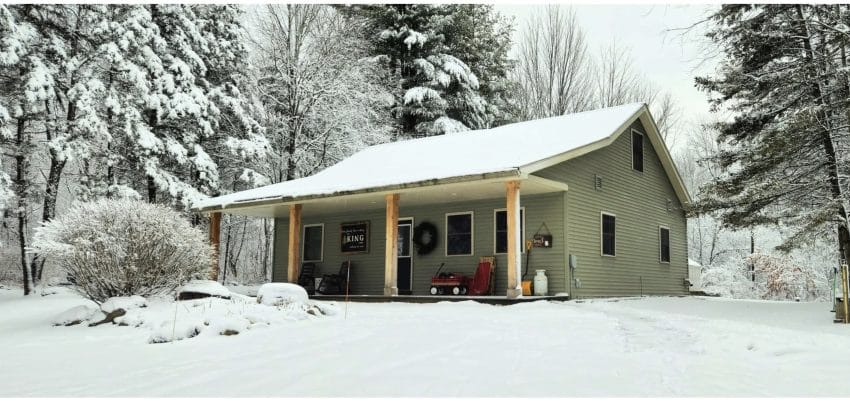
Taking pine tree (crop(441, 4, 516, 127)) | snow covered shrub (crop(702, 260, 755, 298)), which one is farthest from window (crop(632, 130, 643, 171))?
snow covered shrub (crop(702, 260, 755, 298))

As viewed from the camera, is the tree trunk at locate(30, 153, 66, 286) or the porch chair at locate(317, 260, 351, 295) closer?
the porch chair at locate(317, 260, 351, 295)

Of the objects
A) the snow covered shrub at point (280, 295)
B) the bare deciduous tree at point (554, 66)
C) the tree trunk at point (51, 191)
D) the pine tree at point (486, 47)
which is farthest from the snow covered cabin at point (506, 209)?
the bare deciduous tree at point (554, 66)

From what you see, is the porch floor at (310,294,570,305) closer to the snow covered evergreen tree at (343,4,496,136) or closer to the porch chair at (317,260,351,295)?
the porch chair at (317,260,351,295)

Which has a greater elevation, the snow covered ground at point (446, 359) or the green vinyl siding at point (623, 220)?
the green vinyl siding at point (623, 220)

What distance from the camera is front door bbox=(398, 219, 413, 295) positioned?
47.1 feet

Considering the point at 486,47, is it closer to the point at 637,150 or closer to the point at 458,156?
the point at 637,150

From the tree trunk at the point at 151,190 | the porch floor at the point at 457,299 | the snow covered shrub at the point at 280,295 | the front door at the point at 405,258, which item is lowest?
the porch floor at the point at 457,299

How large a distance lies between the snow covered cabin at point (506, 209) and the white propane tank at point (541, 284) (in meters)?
0.35

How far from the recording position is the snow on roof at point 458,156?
11195 mm

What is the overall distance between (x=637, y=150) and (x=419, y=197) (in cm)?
544

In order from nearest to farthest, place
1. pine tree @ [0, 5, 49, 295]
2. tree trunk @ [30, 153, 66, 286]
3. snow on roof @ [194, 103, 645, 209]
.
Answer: snow on roof @ [194, 103, 645, 209], pine tree @ [0, 5, 49, 295], tree trunk @ [30, 153, 66, 286]

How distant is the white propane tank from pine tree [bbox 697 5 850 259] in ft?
13.1

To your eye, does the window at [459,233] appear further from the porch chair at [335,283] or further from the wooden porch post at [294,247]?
the wooden porch post at [294,247]

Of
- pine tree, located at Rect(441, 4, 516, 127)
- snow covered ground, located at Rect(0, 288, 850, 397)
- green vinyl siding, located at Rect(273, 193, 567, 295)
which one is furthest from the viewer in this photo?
pine tree, located at Rect(441, 4, 516, 127)
